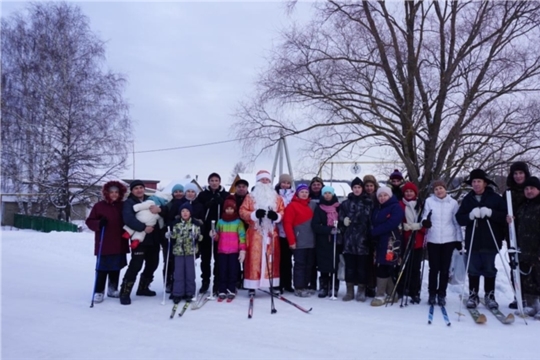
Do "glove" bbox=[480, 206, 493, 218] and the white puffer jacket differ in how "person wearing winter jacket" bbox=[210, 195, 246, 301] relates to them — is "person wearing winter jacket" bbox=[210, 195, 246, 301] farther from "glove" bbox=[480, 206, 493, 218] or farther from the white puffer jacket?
"glove" bbox=[480, 206, 493, 218]

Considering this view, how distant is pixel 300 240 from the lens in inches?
271

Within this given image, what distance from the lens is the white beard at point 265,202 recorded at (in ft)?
22.1

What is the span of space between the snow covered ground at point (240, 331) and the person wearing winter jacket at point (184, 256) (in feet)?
0.86

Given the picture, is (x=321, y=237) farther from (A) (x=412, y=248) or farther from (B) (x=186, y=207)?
(B) (x=186, y=207)

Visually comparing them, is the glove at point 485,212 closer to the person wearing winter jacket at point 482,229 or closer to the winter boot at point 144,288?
the person wearing winter jacket at point 482,229

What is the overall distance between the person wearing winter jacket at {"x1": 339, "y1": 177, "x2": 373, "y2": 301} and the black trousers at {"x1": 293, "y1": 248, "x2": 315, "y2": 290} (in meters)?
0.57

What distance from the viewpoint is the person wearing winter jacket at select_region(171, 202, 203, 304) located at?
623 cm

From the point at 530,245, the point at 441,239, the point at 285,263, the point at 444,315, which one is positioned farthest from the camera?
the point at 285,263

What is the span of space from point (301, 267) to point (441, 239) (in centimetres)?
203

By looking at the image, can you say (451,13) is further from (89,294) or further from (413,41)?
(89,294)

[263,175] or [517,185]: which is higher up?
[263,175]

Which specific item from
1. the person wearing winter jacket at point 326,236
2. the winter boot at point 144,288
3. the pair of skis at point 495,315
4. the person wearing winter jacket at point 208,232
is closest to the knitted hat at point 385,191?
the person wearing winter jacket at point 326,236

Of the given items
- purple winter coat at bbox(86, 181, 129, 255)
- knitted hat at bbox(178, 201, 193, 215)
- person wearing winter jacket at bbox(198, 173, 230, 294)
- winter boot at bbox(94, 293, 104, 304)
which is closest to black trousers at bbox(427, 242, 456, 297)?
person wearing winter jacket at bbox(198, 173, 230, 294)

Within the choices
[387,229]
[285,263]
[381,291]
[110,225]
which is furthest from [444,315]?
[110,225]
